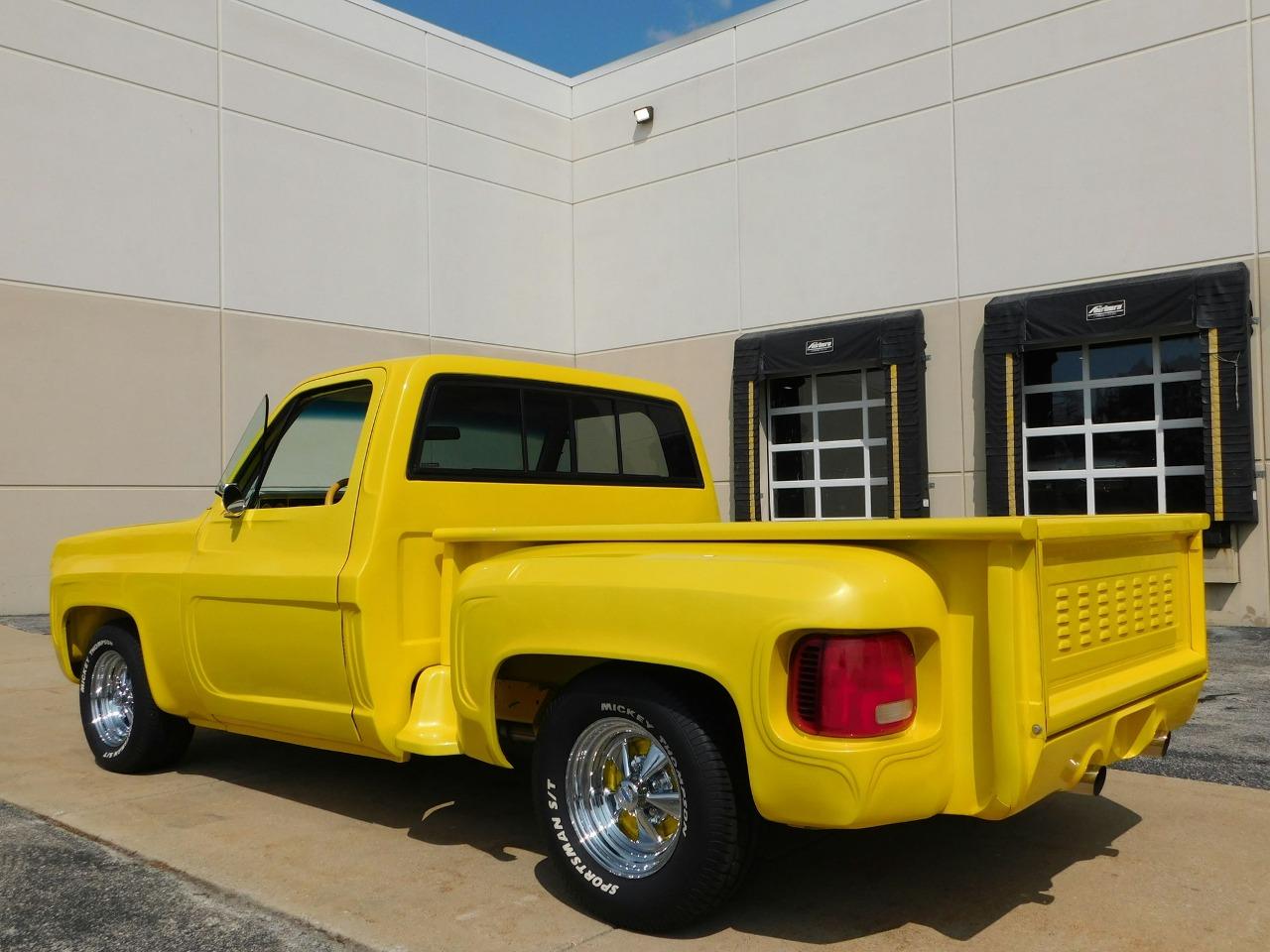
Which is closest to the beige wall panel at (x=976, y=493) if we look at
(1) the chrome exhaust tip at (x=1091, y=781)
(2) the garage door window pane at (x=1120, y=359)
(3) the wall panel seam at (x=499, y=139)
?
(2) the garage door window pane at (x=1120, y=359)

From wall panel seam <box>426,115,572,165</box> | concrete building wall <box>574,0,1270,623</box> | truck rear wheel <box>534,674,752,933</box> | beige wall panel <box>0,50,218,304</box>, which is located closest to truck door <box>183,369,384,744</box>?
truck rear wheel <box>534,674,752,933</box>

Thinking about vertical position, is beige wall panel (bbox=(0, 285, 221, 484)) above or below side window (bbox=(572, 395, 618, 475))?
above

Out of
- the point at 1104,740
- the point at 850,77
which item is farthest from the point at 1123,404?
the point at 1104,740

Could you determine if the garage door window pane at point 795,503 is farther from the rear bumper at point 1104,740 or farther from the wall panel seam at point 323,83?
the rear bumper at point 1104,740

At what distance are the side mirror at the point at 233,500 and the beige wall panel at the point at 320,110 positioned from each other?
10.9 metres

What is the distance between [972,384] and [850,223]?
2741mm

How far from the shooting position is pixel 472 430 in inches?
190

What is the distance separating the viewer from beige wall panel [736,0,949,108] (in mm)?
14086

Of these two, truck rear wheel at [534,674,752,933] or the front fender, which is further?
truck rear wheel at [534,674,752,933]

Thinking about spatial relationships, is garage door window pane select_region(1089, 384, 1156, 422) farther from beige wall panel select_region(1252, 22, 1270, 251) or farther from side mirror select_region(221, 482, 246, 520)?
side mirror select_region(221, 482, 246, 520)

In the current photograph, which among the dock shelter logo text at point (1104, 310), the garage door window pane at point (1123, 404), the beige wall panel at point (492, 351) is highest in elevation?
the beige wall panel at point (492, 351)

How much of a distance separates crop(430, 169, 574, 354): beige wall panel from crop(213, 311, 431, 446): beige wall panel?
49.3 inches

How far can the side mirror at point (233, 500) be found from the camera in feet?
16.7

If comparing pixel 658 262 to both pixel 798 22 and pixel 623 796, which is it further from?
Answer: pixel 623 796
